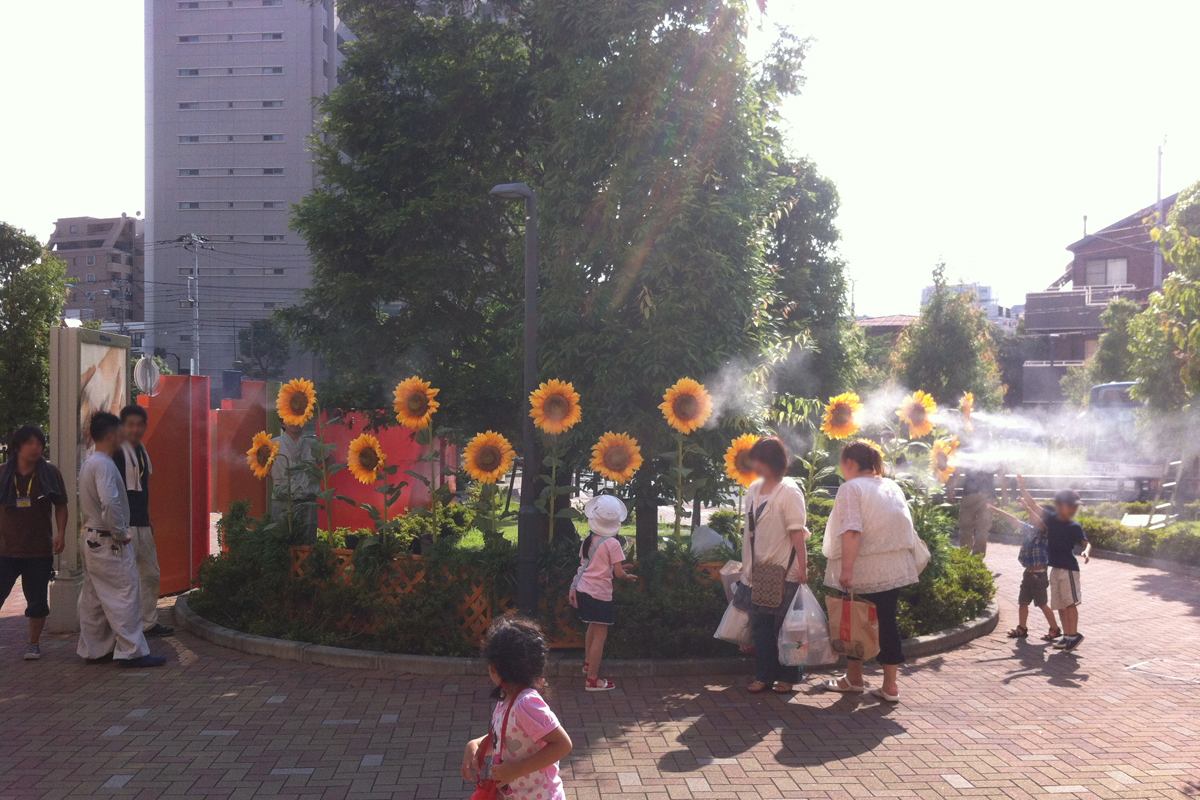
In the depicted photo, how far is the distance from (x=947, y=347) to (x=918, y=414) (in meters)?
24.8

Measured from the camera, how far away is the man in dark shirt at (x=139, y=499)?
7.67m

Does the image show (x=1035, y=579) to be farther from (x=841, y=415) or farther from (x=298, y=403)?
(x=298, y=403)

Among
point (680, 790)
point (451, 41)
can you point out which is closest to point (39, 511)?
point (680, 790)

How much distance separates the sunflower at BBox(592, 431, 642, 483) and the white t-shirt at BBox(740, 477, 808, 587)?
4.47 ft

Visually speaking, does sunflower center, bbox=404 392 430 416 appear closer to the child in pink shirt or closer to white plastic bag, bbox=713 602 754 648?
white plastic bag, bbox=713 602 754 648

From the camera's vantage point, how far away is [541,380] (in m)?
9.34

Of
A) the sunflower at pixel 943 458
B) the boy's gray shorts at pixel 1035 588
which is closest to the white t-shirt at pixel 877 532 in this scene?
the boy's gray shorts at pixel 1035 588

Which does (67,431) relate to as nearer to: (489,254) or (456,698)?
(456,698)

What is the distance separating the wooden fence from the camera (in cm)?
726

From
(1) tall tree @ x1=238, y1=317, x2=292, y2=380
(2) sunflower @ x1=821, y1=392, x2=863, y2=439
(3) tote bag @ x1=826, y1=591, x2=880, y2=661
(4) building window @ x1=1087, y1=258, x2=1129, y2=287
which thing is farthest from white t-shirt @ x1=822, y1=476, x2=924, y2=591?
(1) tall tree @ x1=238, y1=317, x2=292, y2=380

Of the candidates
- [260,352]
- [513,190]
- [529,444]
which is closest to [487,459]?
[529,444]

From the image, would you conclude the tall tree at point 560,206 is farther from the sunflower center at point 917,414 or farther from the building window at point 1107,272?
the building window at point 1107,272

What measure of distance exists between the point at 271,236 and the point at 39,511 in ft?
200

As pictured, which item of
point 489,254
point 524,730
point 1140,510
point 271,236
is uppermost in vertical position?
point 271,236
